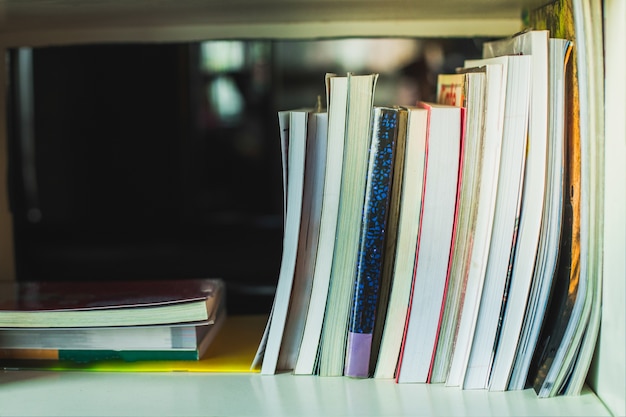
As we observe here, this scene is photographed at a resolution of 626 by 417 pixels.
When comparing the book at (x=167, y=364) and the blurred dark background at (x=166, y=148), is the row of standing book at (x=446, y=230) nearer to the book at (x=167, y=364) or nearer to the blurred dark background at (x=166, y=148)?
the book at (x=167, y=364)

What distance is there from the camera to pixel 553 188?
62 cm

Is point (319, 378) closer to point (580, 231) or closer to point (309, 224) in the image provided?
point (309, 224)

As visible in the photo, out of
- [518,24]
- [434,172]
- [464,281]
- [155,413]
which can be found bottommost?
[155,413]

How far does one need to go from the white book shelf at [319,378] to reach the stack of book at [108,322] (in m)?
0.03

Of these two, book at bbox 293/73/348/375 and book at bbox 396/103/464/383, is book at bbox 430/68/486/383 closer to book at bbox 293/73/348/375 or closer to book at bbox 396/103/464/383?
book at bbox 396/103/464/383

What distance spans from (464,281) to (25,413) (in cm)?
43

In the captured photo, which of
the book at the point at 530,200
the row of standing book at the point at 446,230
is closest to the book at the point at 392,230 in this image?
the row of standing book at the point at 446,230

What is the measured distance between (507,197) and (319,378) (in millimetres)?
268

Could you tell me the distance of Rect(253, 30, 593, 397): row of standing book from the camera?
0.62m

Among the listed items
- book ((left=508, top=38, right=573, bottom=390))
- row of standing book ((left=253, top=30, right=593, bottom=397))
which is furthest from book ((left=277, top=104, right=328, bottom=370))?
book ((left=508, top=38, right=573, bottom=390))

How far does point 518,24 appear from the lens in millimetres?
871

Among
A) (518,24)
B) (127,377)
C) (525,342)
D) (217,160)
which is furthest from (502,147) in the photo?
(217,160)

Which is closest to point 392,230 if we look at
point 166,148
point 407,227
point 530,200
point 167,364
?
point 407,227

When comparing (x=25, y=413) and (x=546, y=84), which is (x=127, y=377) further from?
(x=546, y=84)
